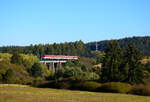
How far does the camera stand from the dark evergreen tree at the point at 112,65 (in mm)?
45000

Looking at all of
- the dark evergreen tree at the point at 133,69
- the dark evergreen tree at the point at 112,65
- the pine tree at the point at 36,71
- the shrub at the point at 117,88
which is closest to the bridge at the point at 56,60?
the pine tree at the point at 36,71

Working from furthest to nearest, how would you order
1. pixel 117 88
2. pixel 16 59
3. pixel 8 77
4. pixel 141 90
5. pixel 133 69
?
pixel 16 59 → pixel 8 77 → pixel 133 69 → pixel 117 88 → pixel 141 90

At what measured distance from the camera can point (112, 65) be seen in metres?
45.8

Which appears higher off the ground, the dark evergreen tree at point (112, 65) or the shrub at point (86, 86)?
the dark evergreen tree at point (112, 65)

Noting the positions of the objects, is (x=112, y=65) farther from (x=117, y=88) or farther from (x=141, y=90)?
(x=141, y=90)

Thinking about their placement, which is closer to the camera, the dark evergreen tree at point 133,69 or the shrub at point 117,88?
the shrub at point 117,88

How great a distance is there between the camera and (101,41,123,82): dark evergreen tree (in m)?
45.0

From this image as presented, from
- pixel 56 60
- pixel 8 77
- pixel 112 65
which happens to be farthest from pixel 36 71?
pixel 56 60

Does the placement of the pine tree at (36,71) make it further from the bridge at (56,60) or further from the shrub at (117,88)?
the shrub at (117,88)

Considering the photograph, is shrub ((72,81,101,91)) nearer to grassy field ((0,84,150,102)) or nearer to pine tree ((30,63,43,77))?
grassy field ((0,84,150,102))

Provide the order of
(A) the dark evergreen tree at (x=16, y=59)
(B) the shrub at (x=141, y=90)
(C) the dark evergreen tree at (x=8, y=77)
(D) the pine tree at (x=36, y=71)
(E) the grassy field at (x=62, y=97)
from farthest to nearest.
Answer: (A) the dark evergreen tree at (x=16, y=59) → (D) the pine tree at (x=36, y=71) → (C) the dark evergreen tree at (x=8, y=77) → (B) the shrub at (x=141, y=90) → (E) the grassy field at (x=62, y=97)

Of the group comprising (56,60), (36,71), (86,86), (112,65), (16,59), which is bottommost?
(36,71)

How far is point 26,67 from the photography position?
8625 cm

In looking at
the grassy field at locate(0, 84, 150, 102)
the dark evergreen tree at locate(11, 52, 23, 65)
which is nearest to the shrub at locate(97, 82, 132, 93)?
the grassy field at locate(0, 84, 150, 102)
